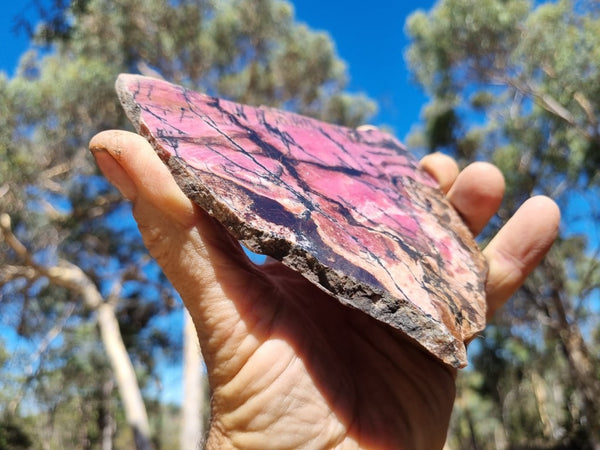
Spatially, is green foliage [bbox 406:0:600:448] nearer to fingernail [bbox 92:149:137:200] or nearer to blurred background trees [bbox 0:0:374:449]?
blurred background trees [bbox 0:0:374:449]

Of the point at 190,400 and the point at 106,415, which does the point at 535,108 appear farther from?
the point at 106,415

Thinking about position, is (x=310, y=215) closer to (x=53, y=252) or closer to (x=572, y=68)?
(x=572, y=68)

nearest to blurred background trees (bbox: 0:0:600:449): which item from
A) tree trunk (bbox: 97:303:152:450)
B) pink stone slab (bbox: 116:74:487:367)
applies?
tree trunk (bbox: 97:303:152:450)

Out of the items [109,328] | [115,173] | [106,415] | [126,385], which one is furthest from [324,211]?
[106,415]

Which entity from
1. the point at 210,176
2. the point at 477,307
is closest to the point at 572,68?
the point at 477,307

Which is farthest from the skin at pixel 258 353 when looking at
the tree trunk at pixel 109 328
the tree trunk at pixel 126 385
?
the tree trunk at pixel 126 385
